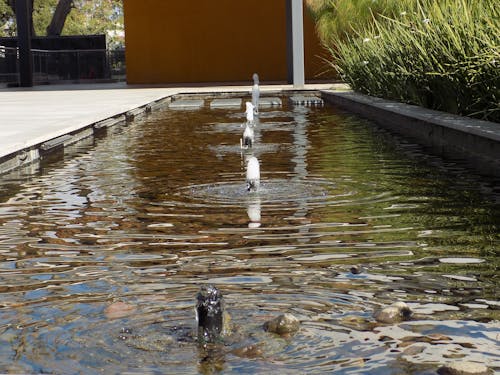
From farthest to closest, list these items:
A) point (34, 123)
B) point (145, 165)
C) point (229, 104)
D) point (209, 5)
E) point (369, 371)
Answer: point (209, 5), point (229, 104), point (34, 123), point (145, 165), point (369, 371)

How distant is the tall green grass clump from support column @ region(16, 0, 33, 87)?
65.6ft

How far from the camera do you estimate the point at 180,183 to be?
11.9 m

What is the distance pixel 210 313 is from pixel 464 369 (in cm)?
129

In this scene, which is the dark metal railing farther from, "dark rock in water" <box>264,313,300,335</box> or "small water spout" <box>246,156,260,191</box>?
"dark rock in water" <box>264,313,300,335</box>

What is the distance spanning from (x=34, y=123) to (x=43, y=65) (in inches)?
1217

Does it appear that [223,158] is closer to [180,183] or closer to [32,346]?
[180,183]

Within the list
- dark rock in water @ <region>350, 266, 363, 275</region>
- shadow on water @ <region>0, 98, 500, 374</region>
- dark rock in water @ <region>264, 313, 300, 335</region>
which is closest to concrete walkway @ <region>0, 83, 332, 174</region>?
shadow on water @ <region>0, 98, 500, 374</region>

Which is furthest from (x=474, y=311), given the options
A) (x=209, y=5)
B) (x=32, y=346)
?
(x=209, y=5)

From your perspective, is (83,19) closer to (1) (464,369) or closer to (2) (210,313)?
(2) (210,313)

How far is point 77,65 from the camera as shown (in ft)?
171

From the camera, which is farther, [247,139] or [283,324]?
[247,139]

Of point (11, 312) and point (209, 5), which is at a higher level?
point (209, 5)

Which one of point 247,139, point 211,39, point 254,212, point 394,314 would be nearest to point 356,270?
point 394,314

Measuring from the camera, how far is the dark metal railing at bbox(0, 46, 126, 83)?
1941 inches
